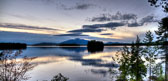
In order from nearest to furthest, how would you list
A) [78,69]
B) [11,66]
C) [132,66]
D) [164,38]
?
[11,66] → [132,66] → [164,38] → [78,69]

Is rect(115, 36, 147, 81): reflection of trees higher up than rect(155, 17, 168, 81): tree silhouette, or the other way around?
rect(155, 17, 168, 81): tree silhouette

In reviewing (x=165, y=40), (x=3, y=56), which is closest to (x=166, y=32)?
(x=165, y=40)

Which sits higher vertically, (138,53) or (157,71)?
(138,53)

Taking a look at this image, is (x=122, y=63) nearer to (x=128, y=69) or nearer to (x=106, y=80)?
(x=128, y=69)

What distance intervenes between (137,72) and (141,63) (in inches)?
46.8

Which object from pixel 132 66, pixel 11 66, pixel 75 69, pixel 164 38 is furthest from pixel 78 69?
pixel 11 66

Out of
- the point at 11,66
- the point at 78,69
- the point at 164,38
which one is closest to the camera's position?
the point at 11,66

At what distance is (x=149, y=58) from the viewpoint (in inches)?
941

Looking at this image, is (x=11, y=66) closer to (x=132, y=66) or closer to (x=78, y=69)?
(x=132, y=66)

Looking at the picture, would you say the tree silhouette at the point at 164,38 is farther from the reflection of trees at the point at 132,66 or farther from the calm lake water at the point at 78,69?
the reflection of trees at the point at 132,66

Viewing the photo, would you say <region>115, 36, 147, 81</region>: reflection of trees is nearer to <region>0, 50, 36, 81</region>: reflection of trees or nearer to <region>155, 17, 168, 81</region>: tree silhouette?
<region>155, 17, 168, 81</region>: tree silhouette

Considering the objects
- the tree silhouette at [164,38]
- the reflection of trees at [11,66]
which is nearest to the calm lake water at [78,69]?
the reflection of trees at [11,66]

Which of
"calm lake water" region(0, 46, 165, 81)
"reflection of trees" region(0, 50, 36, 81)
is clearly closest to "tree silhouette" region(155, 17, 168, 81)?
"calm lake water" region(0, 46, 165, 81)

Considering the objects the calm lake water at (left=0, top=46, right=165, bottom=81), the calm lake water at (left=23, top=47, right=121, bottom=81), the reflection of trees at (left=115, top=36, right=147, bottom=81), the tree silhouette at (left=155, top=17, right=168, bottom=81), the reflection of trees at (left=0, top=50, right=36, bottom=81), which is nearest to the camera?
the reflection of trees at (left=0, top=50, right=36, bottom=81)
